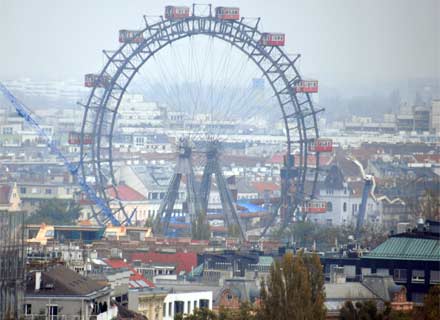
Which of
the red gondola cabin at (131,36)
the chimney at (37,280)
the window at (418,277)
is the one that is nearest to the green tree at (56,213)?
the red gondola cabin at (131,36)

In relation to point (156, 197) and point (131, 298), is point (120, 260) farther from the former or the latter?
point (156, 197)

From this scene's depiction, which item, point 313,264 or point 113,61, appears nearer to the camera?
point 313,264

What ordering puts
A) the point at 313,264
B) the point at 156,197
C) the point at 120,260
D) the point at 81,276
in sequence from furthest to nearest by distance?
the point at 156,197 → the point at 120,260 → the point at 313,264 → the point at 81,276

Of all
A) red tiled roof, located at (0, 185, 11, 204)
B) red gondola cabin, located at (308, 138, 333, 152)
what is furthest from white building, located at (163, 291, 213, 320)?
red gondola cabin, located at (308, 138, 333, 152)

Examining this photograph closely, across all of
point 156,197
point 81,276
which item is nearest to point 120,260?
point 81,276

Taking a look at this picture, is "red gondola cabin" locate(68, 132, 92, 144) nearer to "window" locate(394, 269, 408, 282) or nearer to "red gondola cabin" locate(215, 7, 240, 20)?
"red gondola cabin" locate(215, 7, 240, 20)

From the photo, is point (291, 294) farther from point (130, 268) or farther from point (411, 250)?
point (411, 250)

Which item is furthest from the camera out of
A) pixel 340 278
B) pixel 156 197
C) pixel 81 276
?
pixel 156 197

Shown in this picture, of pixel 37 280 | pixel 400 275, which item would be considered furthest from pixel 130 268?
pixel 37 280
